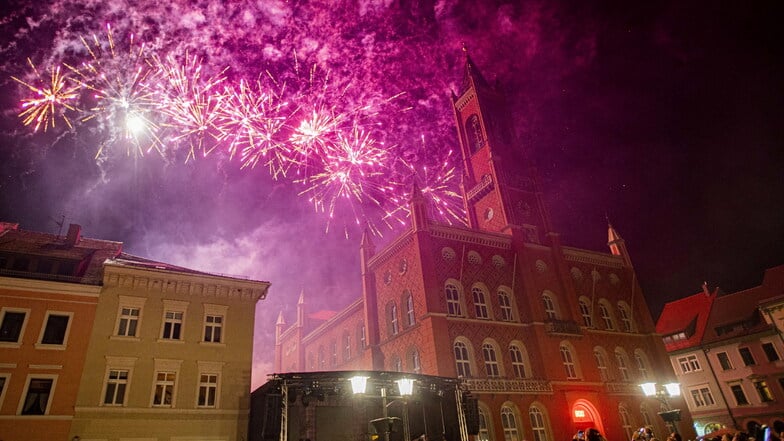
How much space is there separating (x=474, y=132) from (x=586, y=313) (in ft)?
58.6

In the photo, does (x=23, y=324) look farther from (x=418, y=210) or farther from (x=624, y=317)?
(x=624, y=317)

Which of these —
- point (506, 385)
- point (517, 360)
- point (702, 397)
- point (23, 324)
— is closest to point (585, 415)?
point (517, 360)

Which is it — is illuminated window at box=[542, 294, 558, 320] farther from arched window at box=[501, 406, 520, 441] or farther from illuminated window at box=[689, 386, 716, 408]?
illuminated window at box=[689, 386, 716, 408]

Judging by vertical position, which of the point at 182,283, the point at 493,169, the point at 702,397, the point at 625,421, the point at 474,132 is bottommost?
the point at 625,421

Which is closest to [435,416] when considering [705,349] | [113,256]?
[113,256]

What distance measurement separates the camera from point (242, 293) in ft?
72.8

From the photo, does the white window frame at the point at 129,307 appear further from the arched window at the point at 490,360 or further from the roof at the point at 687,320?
the roof at the point at 687,320

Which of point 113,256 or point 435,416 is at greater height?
point 113,256

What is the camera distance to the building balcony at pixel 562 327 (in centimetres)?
2978

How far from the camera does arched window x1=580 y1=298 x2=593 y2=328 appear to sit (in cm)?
3291

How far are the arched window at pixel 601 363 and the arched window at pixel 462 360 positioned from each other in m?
10.4

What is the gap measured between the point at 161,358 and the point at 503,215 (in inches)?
960

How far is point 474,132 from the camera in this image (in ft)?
130

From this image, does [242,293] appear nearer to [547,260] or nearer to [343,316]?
[343,316]
